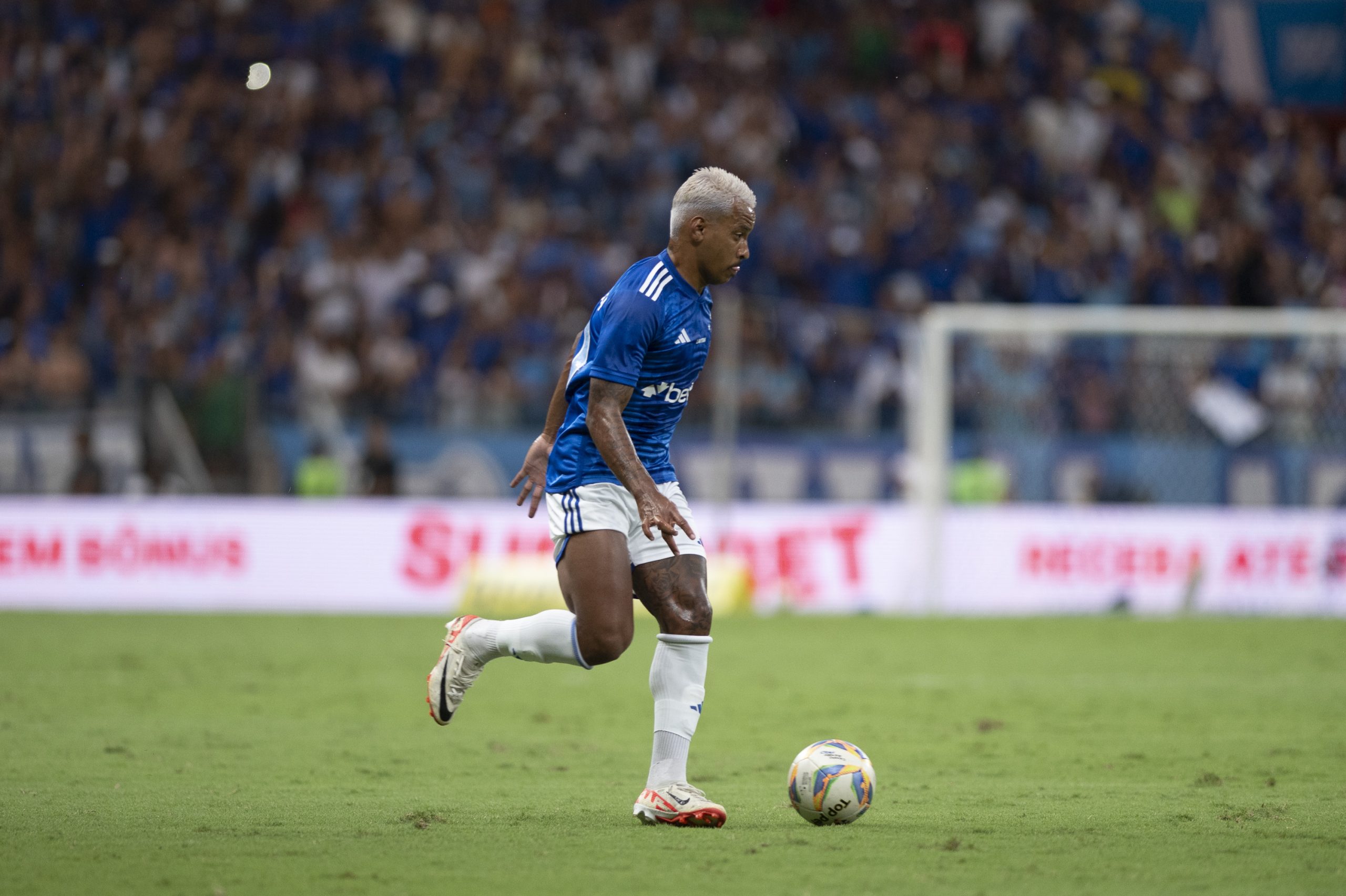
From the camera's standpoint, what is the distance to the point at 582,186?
20.3 meters

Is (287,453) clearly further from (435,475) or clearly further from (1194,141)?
(1194,141)

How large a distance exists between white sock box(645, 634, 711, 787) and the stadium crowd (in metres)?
10.5

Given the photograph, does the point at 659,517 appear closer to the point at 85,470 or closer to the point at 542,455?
the point at 542,455

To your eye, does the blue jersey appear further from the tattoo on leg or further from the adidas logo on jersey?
the tattoo on leg

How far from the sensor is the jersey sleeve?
542 cm

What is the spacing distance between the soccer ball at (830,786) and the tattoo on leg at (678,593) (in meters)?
0.55

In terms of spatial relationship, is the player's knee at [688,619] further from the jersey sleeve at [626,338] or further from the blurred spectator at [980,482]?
the blurred spectator at [980,482]

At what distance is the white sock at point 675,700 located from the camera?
5.54 metres

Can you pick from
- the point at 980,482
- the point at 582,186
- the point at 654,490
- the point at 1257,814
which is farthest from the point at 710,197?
the point at 582,186

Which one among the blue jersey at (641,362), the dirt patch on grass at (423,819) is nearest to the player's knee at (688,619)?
the blue jersey at (641,362)

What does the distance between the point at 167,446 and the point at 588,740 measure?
8.87m

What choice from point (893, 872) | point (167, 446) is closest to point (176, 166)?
point (167, 446)

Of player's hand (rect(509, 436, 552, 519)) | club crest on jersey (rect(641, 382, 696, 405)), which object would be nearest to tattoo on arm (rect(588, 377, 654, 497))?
club crest on jersey (rect(641, 382, 696, 405))

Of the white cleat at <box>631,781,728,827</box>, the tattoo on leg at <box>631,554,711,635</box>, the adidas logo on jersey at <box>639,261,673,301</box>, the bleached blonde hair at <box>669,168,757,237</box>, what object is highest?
the bleached blonde hair at <box>669,168,757,237</box>
